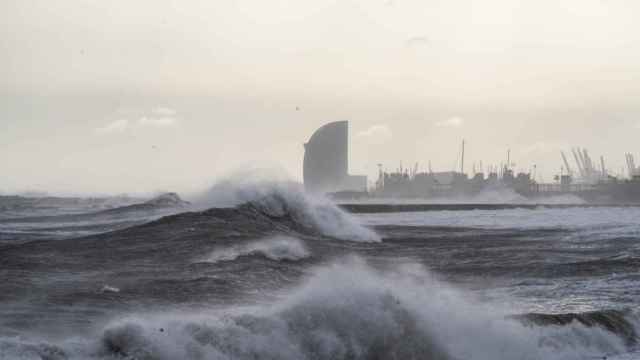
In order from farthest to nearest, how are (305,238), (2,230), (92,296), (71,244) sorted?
(2,230) < (305,238) < (71,244) < (92,296)

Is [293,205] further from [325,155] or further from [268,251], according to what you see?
[325,155]

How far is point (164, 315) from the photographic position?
38.8 feet

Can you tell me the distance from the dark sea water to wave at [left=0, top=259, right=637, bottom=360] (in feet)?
0.06

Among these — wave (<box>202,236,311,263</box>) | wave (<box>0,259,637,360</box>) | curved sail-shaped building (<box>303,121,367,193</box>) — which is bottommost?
wave (<box>0,259,637,360</box>)

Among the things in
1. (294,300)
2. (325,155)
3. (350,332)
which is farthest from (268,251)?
(325,155)

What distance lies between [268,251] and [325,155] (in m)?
134

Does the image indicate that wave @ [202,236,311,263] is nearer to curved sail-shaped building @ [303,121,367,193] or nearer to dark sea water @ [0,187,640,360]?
dark sea water @ [0,187,640,360]

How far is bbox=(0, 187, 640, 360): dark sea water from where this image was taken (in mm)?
10547

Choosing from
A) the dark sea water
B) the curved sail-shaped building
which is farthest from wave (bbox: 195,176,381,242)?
the curved sail-shaped building

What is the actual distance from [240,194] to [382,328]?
87.1ft

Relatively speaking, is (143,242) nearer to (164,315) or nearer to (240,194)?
(164,315)

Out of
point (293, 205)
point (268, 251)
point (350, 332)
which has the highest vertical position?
point (293, 205)

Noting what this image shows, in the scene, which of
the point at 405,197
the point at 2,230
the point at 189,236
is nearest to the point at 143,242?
the point at 189,236

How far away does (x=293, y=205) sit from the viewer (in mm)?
36094
